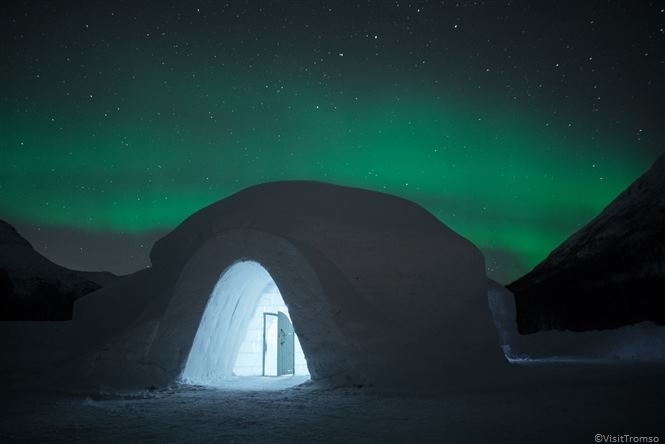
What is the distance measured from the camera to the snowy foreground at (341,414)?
479cm

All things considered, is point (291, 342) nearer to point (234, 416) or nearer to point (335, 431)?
point (234, 416)

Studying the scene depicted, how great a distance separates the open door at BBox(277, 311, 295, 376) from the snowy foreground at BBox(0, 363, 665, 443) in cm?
469

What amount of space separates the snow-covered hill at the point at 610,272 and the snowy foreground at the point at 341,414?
11642 mm

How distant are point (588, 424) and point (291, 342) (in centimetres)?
980

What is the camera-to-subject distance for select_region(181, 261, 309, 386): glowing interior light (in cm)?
1036

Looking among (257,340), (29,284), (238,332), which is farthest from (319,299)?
(29,284)

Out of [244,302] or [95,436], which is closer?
[95,436]

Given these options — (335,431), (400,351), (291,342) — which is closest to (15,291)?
(291,342)

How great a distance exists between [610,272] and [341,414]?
18985 millimetres

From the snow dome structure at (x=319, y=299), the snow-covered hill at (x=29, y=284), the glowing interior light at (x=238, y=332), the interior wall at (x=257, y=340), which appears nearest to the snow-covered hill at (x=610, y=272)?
the snow dome structure at (x=319, y=299)

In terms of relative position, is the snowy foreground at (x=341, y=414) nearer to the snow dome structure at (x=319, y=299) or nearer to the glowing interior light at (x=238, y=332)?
the snow dome structure at (x=319, y=299)

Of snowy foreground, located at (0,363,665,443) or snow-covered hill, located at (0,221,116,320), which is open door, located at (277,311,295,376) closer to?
snowy foreground, located at (0,363,665,443)

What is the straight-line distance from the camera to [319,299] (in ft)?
31.1

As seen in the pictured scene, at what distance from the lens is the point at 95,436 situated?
494 cm
